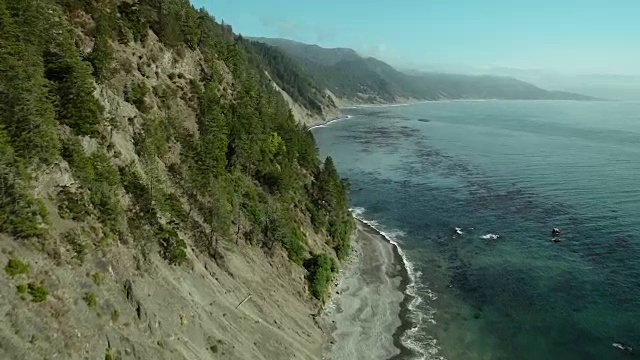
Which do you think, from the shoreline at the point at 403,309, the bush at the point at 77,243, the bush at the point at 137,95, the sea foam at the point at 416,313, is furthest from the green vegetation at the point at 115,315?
the sea foam at the point at 416,313

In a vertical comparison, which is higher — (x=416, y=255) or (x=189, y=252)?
(x=189, y=252)

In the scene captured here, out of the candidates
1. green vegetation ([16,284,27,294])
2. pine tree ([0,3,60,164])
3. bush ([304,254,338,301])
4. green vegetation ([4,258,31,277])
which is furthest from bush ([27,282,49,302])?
bush ([304,254,338,301])

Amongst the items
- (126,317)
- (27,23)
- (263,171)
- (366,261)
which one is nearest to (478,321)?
(366,261)

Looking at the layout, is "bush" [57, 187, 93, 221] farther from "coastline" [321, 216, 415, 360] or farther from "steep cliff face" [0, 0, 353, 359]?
"coastline" [321, 216, 415, 360]

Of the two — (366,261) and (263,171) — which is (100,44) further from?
(366,261)

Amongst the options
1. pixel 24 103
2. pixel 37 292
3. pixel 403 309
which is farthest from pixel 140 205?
pixel 403 309

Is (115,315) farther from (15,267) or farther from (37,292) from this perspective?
(15,267)
